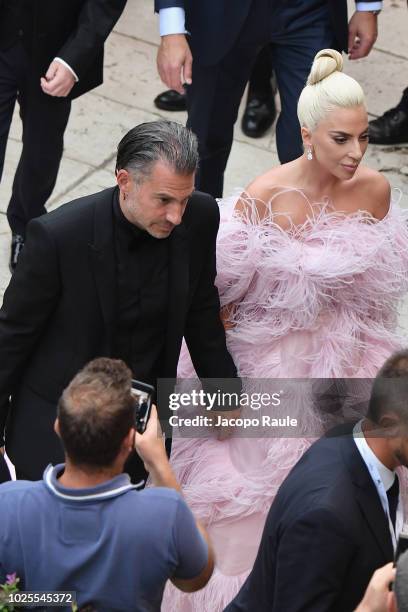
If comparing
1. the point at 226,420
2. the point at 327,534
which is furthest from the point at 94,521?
the point at 226,420

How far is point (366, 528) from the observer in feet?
7.82

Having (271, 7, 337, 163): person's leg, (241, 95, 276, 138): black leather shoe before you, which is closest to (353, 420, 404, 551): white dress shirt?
(271, 7, 337, 163): person's leg

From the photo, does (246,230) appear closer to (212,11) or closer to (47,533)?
(212,11)

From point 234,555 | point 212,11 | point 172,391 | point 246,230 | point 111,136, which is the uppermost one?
point 212,11

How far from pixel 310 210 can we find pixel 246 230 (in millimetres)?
217

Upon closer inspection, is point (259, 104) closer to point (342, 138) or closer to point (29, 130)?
point (29, 130)

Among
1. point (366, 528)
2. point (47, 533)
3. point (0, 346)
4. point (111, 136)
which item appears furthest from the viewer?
point (111, 136)

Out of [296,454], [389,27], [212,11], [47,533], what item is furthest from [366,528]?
[389,27]

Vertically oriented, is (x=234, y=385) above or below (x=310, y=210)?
below

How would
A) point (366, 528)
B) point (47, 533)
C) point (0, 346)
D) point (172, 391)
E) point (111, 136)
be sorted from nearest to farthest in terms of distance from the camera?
point (47, 533), point (366, 528), point (0, 346), point (172, 391), point (111, 136)

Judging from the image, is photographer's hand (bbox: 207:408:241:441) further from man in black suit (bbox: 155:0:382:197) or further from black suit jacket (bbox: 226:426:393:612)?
man in black suit (bbox: 155:0:382:197)

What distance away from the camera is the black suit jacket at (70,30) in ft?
13.9

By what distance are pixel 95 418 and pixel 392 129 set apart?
13.2ft

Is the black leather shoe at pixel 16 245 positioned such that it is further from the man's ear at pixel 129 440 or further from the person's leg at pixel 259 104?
the man's ear at pixel 129 440
